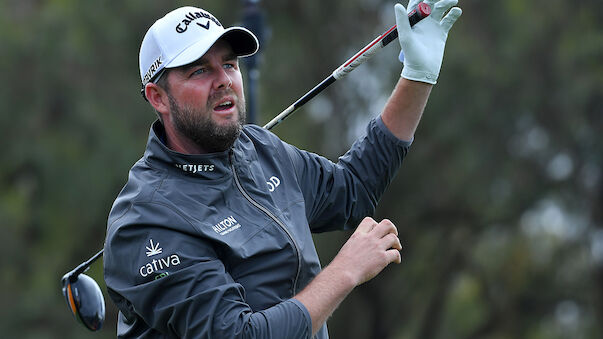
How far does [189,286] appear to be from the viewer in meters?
3.15

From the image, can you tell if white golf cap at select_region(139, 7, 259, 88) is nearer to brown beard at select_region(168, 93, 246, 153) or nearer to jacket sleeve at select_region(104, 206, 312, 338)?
brown beard at select_region(168, 93, 246, 153)

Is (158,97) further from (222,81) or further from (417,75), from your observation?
(417,75)

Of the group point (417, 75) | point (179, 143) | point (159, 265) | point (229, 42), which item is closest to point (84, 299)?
point (179, 143)

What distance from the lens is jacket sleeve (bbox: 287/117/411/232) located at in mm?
3906

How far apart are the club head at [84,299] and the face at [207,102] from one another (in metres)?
1.07

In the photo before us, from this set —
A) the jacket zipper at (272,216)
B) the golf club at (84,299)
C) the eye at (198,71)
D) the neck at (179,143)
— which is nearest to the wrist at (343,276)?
the jacket zipper at (272,216)

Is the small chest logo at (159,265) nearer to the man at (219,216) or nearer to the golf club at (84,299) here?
Result: the man at (219,216)

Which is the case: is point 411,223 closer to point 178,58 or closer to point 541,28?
point 541,28

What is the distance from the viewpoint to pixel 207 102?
350 cm

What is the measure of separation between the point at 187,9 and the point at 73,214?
30.3 feet

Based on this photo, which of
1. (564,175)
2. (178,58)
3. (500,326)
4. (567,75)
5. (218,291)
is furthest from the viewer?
(500,326)

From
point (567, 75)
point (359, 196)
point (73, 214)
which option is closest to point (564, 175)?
point (567, 75)

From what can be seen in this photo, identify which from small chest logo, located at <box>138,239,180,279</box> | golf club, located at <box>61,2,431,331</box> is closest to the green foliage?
golf club, located at <box>61,2,431,331</box>

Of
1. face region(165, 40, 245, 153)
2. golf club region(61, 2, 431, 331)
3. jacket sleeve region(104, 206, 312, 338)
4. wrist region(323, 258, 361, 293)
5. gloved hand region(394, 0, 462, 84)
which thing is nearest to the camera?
jacket sleeve region(104, 206, 312, 338)
